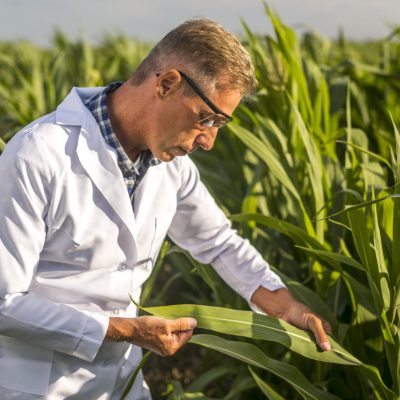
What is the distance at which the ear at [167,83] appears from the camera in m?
1.32

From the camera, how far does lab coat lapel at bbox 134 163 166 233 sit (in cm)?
151

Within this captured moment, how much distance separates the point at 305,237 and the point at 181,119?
1.47ft

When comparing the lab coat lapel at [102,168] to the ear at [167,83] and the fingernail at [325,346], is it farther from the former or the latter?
the fingernail at [325,346]

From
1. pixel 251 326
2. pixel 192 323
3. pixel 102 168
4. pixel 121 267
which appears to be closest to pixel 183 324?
pixel 192 323

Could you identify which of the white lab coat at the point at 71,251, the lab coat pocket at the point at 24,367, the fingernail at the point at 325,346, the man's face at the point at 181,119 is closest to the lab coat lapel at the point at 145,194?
the white lab coat at the point at 71,251

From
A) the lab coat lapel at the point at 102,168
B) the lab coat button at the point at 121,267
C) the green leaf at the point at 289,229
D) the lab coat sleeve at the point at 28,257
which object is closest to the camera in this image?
the lab coat sleeve at the point at 28,257

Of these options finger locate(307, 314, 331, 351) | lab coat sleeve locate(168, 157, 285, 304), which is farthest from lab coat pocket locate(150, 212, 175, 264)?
finger locate(307, 314, 331, 351)

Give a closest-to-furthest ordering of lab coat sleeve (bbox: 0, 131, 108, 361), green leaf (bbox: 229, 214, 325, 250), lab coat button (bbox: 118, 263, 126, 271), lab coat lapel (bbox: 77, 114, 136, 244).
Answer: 1. lab coat sleeve (bbox: 0, 131, 108, 361)
2. lab coat lapel (bbox: 77, 114, 136, 244)
3. lab coat button (bbox: 118, 263, 126, 271)
4. green leaf (bbox: 229, 214, 325, 250)

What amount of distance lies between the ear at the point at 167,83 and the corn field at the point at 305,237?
352 millimetres

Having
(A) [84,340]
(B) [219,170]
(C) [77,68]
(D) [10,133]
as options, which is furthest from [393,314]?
(C) [77,68]

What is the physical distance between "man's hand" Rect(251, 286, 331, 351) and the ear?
0.55 metres

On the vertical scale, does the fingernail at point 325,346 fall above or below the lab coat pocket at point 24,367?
below

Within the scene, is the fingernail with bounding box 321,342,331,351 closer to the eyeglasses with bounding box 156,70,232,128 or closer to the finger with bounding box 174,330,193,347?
the finger with bounding box 174,330,193,347

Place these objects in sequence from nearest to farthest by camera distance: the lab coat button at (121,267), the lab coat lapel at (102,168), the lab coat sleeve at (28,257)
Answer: the lab coat sleeve at (28,257) → the lab coat lapel at (102,168) → the lab coat button at (121,267)
